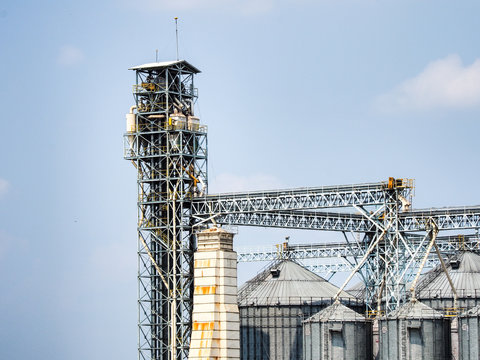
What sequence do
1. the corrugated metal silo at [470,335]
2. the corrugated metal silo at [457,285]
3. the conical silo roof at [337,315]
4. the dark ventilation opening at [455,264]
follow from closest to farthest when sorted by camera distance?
the corrugated metal silo at [470,335] < the conical silo roof at [337,315] < the corrugated metal silo at [457,285] < the dark ventilation opening at [455,264]

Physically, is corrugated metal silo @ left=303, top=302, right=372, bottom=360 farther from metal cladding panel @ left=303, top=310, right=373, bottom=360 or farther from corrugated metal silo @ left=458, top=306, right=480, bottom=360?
corrugated metal silo @ left=458, top=306, right=480, bottom=360

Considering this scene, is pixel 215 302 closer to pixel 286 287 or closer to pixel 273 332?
pixel 273 332

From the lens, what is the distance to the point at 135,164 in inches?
4739

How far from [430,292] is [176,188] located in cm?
2813

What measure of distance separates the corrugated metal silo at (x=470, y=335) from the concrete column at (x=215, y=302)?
21456 millimetres

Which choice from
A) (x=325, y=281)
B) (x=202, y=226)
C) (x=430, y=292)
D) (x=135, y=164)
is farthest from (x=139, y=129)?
(x=430, y=292)

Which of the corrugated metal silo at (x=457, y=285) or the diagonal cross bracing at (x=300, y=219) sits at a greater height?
the diagonal cross bracing at (x=300, y=219)

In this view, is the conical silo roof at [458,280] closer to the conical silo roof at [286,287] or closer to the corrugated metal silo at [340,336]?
the conical silo roof at [286,287]

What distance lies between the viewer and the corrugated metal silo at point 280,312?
4584 inches

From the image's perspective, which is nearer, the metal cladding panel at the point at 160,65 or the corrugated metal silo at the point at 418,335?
the corrugated metal silo at the point at 418,335

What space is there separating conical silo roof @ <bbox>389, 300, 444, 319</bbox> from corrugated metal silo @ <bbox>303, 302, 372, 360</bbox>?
399 centimetres

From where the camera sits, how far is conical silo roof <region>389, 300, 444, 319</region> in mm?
98688

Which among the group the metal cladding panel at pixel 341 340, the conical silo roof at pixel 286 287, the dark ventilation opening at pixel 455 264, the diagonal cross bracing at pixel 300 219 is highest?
the diagonal cross bracing at pixel 300 219

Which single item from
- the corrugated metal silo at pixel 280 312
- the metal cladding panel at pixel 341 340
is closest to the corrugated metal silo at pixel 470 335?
the metal cladding panel at pixel 341 340
